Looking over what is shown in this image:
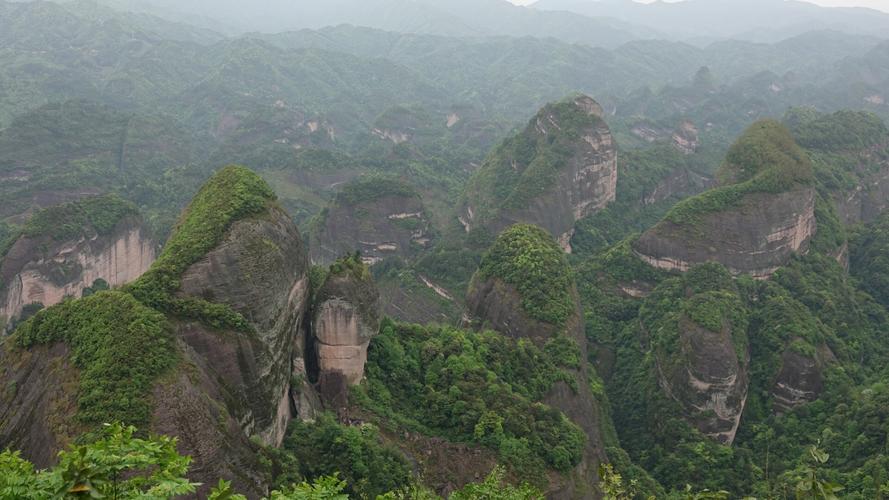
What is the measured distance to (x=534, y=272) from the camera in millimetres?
42562

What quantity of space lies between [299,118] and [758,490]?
405 feet

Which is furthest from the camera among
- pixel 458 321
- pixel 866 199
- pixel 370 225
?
pixel 370 225

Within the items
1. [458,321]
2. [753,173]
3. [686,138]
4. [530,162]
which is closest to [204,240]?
[458,321]

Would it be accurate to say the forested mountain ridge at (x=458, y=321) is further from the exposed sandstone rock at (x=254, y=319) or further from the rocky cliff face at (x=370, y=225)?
the rocky cliff face at (x=370, y=225)

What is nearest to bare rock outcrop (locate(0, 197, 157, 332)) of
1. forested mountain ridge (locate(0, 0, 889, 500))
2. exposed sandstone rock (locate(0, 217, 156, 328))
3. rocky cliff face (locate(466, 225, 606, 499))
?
exposed sandstone rock (locate(0, 217, 156, 328))

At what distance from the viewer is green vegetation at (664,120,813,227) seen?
53.6 metres

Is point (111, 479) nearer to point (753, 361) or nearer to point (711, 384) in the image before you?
point (711, 384)

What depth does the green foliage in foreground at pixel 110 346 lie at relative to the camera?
65.1 ft

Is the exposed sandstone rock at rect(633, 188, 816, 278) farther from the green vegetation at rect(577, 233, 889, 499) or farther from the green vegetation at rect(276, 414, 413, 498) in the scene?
the green vegetation at rect(276, 414, 413, 498)

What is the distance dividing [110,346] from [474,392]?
16314 millimetres

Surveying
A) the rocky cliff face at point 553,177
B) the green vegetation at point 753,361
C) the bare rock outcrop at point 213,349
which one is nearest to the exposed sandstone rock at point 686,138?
the rocky cliff face at point 553,177

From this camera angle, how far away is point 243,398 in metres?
24.1

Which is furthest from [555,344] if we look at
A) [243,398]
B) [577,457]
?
[243,398]

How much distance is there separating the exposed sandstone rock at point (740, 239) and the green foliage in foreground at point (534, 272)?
11.9 metres
